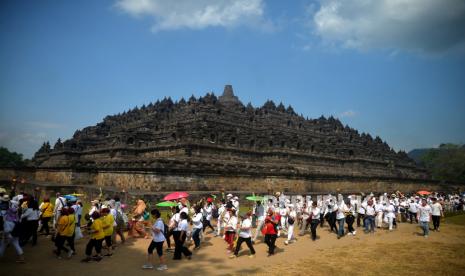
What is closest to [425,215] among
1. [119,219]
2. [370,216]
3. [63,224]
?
[370,216]

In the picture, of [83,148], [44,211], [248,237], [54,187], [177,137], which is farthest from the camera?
[83,148]

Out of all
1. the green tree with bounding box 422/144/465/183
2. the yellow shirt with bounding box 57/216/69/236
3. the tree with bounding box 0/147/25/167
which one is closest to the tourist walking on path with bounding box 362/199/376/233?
the yellow shirt with bounding box 57/216/69/236

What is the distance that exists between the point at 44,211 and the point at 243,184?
17.1 meters

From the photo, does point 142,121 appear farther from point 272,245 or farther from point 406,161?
point 406,161

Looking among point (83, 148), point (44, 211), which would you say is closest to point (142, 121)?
point (83, 148)

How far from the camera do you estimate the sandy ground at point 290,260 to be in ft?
30.3

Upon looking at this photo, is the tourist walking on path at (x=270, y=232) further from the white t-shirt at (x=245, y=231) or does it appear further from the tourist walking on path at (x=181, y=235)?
the tourist walking on path at (x=181, y=235)

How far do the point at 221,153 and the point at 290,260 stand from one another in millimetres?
21291

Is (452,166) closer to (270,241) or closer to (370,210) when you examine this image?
(370,210)

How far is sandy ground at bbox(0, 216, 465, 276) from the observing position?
9.24 meters

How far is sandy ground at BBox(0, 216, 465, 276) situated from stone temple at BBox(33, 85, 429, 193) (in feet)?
36.6

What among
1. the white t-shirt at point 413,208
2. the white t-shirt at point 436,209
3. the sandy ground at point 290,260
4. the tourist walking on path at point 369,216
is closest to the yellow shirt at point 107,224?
the sandy ground at point 290,260

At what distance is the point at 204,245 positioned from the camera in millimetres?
12570

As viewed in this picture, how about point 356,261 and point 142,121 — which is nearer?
point 356,261
